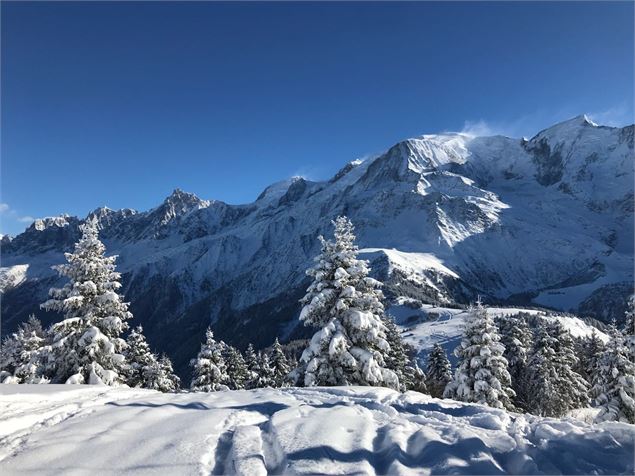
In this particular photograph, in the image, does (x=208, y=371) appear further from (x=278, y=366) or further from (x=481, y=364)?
(x=481, y=364)

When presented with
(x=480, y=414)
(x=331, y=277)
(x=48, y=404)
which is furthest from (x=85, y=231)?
(x=480, y=414)

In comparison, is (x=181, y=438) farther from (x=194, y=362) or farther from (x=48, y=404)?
(x=194, y=362)

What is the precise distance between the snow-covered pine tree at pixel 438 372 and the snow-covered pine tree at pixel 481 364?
19337mm

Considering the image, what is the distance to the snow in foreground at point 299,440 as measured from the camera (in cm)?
689

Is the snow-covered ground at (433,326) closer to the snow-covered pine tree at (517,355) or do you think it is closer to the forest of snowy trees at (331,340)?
the snow-covered pine tree at (517,355)

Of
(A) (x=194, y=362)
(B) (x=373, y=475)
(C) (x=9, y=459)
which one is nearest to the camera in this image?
(B) (x=373, y=475)

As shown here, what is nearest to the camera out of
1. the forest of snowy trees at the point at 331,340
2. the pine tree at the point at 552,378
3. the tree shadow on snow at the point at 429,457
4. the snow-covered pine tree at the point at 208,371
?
the tree shadow on snow at the point at 429,457

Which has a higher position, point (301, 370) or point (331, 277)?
point (331, 277)

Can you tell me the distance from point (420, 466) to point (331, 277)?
15.3m

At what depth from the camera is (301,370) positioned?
21422mm

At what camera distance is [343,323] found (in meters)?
21.3

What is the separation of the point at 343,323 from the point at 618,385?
59.1ft

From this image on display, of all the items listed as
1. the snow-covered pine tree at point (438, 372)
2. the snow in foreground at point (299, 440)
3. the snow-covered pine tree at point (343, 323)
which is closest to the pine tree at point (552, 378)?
the snow-covered pine tree at point (438, 372)

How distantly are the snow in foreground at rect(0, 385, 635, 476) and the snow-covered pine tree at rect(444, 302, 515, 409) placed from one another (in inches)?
746
